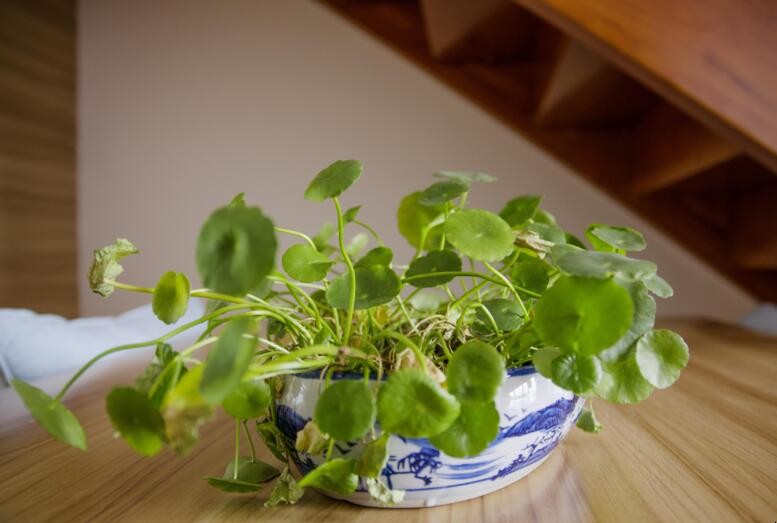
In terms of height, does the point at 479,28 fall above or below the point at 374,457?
above

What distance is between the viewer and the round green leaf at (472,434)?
357 millimetres

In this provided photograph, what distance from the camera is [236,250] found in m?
0.30

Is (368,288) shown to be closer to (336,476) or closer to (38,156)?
(336,476)

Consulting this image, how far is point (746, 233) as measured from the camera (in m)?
1.86

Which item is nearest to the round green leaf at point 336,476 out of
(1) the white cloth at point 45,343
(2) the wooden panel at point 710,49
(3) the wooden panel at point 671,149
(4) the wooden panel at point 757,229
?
(1) the white cloth at point 45,343

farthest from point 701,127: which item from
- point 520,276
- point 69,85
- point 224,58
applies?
point 69,85

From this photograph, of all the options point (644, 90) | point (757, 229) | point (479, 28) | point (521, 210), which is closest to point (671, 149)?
point (644, 90)

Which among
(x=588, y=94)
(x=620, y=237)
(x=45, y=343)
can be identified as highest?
(x=588, y=94)

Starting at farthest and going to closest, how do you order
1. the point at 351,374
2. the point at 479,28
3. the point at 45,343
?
the point at 479,28 → the point at 45,343 → the point at 351,374

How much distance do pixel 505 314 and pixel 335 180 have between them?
6.4 inches

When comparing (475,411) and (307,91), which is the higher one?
(307,91)

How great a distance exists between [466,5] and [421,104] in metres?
0.70

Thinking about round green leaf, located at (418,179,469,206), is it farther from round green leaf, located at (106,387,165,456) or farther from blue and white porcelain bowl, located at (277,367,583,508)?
round green leaf, located at (106,387,165,456)

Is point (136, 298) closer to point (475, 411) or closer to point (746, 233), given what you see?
point (746, 233)
